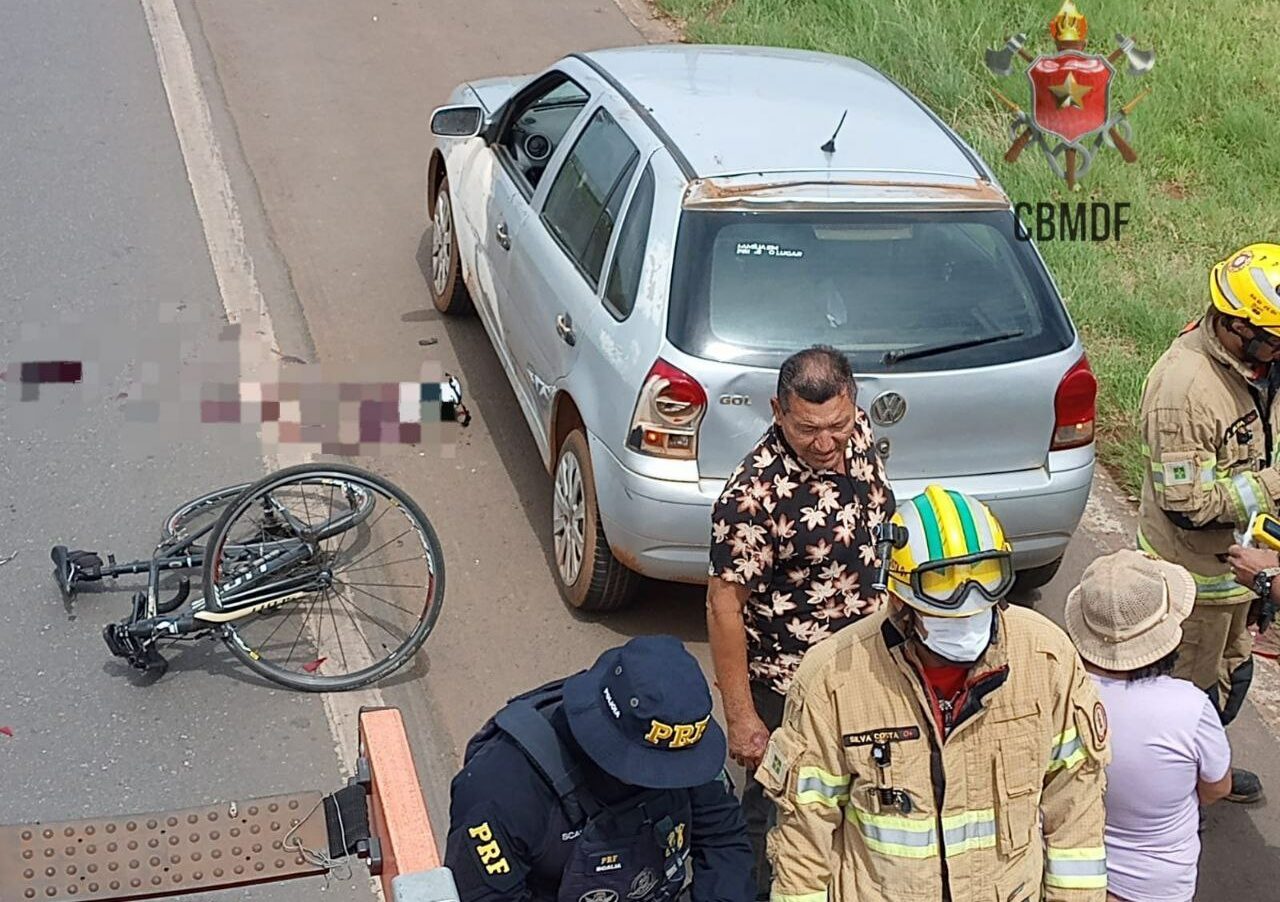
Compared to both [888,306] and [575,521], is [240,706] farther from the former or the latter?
[888,306]

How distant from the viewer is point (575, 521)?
5938 mm

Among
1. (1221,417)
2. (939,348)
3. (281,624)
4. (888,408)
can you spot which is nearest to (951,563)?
(1221,417)

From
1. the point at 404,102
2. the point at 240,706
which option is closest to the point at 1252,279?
the point at 240,706

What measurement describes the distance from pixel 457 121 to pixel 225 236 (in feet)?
7.78

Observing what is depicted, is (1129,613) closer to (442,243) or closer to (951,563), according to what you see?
(951,563)

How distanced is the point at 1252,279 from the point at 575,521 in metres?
2.66

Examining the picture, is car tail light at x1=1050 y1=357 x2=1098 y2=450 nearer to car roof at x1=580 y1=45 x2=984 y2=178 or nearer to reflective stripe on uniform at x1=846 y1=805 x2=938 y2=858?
car roof at x1=580 y1=45 x2=984 y2=178

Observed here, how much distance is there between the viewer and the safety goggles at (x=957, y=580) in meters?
2.95

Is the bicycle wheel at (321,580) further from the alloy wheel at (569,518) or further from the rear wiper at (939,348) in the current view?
the rear wiper at (939,348)

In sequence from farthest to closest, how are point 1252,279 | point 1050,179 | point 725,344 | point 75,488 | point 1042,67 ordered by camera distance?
point 1042,67, point 1050,179, point 75,488, point 725,344, point 1252,279

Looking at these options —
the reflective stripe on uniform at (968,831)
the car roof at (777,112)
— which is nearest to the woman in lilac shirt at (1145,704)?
the reflective stripe on uniform at (968,831)

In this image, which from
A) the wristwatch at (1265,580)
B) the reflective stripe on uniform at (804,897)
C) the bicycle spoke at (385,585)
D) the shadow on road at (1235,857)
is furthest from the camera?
the bicycle spoke at (385,585)

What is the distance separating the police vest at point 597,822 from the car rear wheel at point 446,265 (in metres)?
5.12

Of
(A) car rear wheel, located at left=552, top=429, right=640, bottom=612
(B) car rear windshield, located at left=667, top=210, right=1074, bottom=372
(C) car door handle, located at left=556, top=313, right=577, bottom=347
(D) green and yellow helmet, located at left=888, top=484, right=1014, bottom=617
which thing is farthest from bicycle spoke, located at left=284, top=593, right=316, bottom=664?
(D) green and yellow helmet, located at left=888, top=484, right=1014, bottom=617
